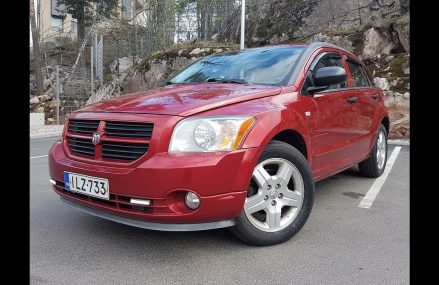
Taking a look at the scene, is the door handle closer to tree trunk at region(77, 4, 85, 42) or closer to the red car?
the red car

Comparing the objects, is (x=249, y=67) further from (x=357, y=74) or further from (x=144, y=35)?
(x=144, y=35)

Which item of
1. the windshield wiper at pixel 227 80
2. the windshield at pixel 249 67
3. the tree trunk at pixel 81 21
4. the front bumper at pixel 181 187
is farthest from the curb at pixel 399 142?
the tree trunk at pixel 81 21

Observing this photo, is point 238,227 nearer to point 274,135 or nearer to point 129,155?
point 274,135

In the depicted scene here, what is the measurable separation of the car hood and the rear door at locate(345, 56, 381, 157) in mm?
1626

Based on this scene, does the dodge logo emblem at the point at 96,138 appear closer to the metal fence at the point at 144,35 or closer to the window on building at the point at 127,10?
the metal fence at the point at 144,35

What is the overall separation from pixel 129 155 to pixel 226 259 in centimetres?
99

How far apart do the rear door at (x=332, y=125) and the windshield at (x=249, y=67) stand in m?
0.23

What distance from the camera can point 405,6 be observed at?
48.5ft

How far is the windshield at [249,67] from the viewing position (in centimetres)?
361

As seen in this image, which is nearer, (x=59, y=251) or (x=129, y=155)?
(x=129, y=155)

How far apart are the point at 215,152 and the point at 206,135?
0.43 feet

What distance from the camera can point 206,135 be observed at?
259 cm

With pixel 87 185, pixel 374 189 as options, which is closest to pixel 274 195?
pixel 87 185
